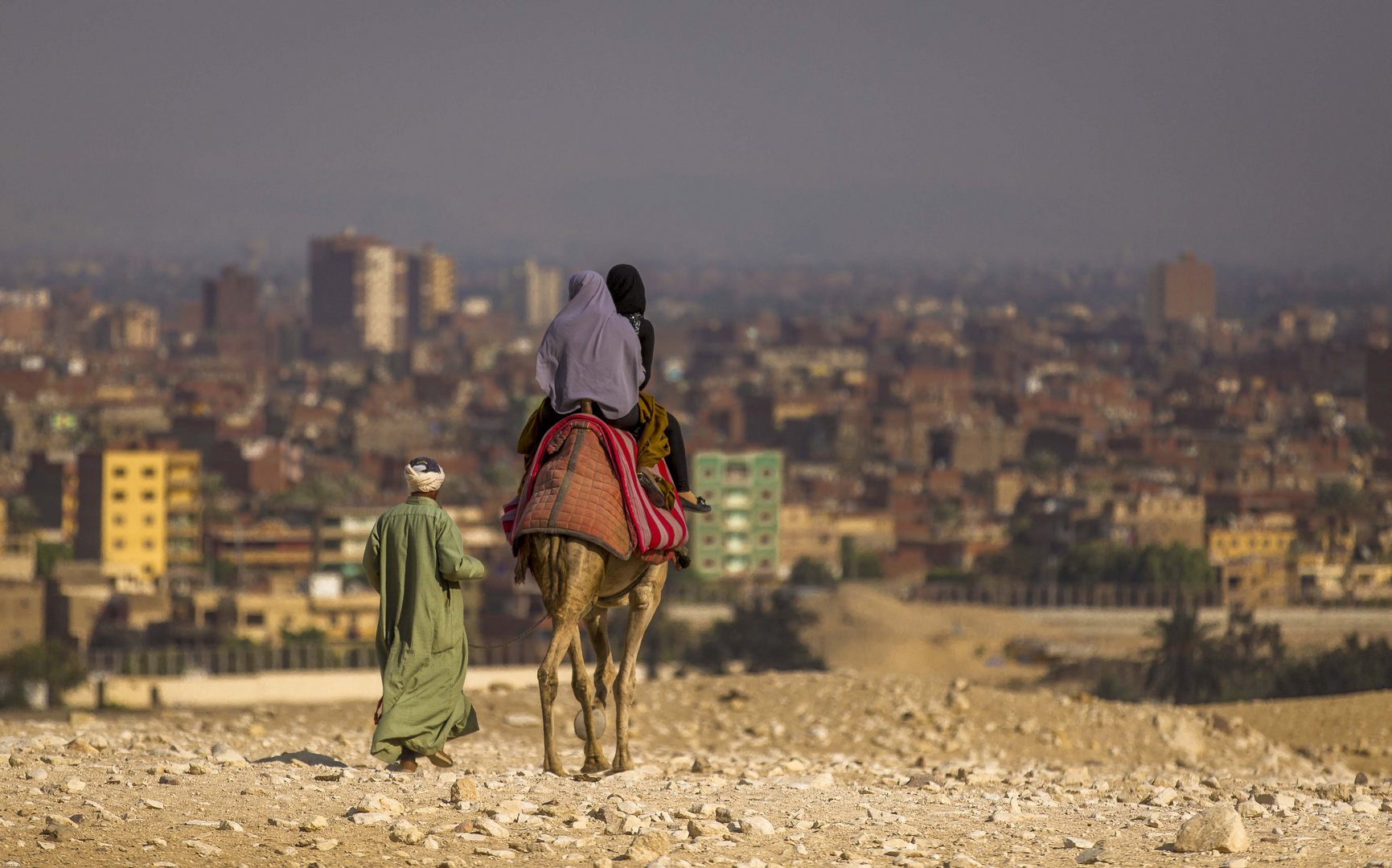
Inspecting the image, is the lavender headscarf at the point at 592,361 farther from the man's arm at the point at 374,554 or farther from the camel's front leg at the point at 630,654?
the man's arm at the point at 374,554

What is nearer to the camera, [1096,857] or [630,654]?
[1096,857]

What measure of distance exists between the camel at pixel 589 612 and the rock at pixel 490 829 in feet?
3.07

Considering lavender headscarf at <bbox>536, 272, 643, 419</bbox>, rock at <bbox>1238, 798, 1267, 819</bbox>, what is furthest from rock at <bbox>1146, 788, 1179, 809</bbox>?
lavender headscarf at <bbox>536, 272, 643, 419</bbox>

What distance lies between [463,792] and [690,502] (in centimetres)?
160

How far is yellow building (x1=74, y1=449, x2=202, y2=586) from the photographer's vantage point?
214ft

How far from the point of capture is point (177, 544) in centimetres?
6738

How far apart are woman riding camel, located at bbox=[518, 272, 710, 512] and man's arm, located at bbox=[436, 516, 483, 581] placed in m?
0.38

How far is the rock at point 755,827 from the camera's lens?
20.9ft

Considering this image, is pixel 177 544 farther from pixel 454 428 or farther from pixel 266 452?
pixel 454 428

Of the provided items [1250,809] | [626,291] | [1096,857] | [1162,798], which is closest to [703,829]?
[1096,857]

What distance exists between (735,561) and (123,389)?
69258 millimetres

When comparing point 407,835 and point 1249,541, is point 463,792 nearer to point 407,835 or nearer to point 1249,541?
point 407,835

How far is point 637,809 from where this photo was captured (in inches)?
256

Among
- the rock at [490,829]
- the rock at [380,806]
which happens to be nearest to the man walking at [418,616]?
the rock at [380,806]
